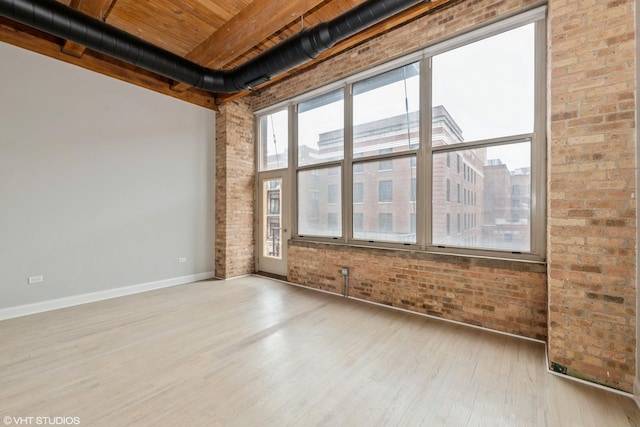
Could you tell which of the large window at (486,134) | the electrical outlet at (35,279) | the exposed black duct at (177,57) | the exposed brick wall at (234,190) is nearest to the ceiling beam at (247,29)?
the exposed black duct at (177,57)

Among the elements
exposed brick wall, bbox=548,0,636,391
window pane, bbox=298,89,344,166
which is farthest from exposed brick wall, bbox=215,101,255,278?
exposed brick wall, bbox=548,0,636,391

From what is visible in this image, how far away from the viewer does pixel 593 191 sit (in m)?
2.22

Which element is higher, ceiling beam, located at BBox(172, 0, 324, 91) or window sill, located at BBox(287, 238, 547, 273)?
ceiling beam, located at BBox(172, 0, 324, 91)

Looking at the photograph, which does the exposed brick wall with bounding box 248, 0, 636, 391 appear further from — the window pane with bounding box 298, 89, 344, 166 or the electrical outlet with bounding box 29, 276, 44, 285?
the electrical outlet with bounding box 29, 276, 44, 285

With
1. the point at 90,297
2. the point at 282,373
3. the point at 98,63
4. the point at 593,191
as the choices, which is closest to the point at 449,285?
the point at 593,191

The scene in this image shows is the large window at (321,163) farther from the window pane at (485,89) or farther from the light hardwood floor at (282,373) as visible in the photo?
the light hardwood floor at (282,373)

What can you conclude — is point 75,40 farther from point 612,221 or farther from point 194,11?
point 612,221

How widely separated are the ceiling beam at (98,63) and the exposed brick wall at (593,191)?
5.61 metres

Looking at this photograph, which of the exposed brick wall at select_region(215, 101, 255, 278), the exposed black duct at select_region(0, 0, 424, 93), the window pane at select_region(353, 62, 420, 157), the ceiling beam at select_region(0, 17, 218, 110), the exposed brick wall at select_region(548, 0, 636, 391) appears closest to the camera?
the exposed brick wall at select_region(548, 0, 636, 391)

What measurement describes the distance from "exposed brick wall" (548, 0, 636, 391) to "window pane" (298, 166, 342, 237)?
2.94m

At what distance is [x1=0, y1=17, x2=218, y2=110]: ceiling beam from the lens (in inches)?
142

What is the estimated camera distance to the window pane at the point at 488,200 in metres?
3.11

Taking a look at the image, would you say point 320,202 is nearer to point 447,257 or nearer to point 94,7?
point 447,257

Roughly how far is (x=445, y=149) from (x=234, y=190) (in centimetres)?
417
